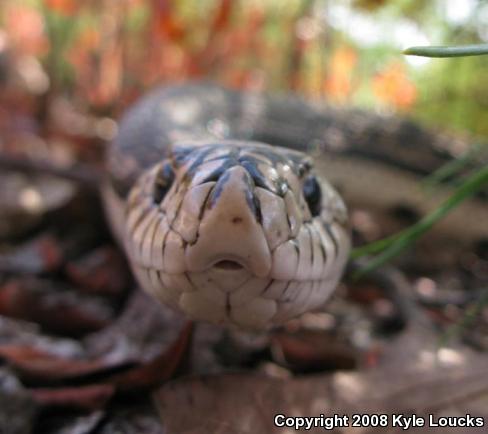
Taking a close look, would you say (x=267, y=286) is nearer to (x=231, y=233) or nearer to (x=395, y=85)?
(x=231, y=233)

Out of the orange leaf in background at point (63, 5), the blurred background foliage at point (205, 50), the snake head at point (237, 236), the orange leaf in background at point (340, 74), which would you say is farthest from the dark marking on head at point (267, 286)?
the orange leaf in background at point (340, 74)

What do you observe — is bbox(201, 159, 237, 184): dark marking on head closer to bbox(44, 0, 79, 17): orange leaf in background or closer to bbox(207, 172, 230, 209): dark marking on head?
bbox(207, 172, 230, 209): dark marking on head

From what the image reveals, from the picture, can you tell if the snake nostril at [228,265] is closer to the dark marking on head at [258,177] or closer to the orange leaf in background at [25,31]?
the dark marking on head at [258,177]

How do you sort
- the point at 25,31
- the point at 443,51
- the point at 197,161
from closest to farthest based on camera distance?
the point at 443,51
the point at 197,161
the point at 25,31

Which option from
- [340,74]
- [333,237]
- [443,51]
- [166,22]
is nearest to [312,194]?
[333,237]

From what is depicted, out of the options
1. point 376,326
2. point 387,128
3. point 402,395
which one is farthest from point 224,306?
point 387,128

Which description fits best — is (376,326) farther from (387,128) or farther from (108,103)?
(108,103)
